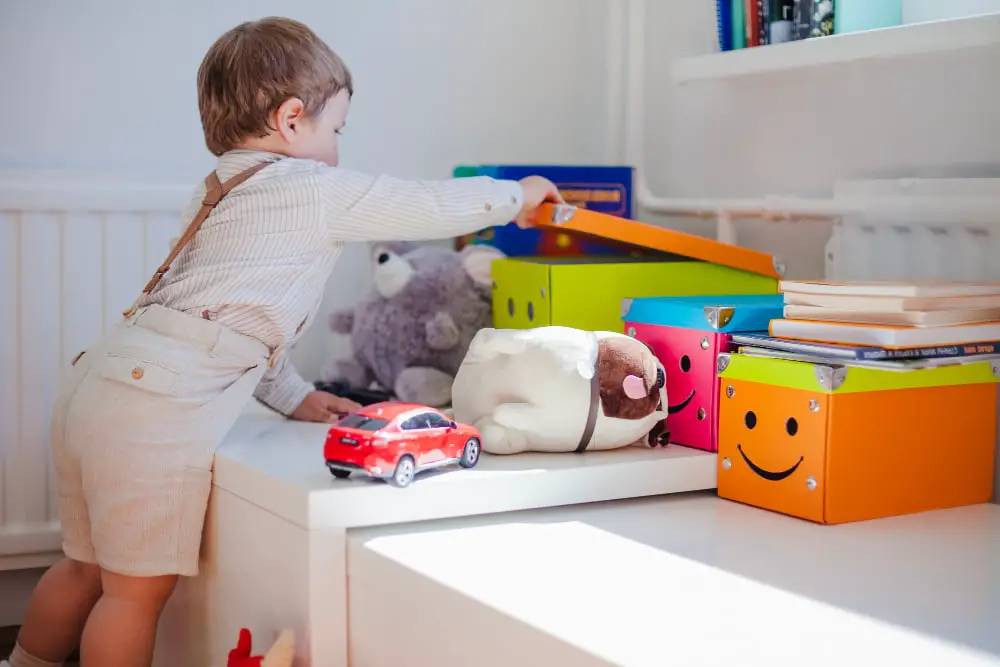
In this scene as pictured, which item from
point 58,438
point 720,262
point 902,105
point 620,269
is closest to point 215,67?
point 58,438

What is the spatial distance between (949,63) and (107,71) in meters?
1.22

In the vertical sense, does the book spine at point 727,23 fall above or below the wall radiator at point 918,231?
above

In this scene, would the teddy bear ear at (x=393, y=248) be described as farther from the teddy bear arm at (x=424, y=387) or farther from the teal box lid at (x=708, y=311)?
the teal box lid at (x=708, y=311)

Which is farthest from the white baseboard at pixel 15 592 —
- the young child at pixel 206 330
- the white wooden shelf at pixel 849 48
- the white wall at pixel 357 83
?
the white wooden shelf at pixel 849 48

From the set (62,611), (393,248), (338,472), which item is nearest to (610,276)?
(393,248)

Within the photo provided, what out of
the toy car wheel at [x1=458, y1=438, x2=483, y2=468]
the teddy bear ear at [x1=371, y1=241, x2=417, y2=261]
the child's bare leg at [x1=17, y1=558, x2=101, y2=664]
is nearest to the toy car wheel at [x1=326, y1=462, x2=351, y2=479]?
the toy car wheel at [x1=458, y1=438, x2=483, y2=468]

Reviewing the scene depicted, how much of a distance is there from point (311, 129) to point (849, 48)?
689mm

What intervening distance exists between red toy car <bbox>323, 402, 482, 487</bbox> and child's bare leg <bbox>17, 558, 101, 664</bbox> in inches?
18.2

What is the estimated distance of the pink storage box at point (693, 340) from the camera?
52.1 inches

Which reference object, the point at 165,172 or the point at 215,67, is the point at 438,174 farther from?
the point at 215,67

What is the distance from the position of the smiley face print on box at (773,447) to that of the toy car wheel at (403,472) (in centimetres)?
39

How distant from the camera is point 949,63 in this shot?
145 centimetres

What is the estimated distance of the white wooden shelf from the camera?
51.7 inches

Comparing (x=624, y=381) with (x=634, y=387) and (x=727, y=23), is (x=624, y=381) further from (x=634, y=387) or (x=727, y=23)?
(x=727, y=23)
